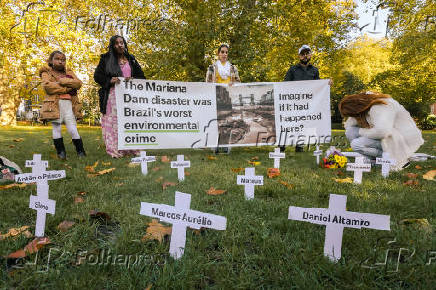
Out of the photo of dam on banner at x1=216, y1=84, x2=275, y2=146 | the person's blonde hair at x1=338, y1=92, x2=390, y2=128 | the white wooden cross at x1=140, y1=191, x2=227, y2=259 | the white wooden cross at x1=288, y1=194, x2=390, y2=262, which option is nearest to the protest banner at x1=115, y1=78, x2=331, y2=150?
the photo of dam on banner at x1=216, y1=84, x2=275, y2=146

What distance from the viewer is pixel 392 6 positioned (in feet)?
40.9

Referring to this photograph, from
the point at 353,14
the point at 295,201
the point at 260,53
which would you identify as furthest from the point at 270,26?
the point at 353,14

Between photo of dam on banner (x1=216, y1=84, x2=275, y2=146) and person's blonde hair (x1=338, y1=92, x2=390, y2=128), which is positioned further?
photo of dam on banner (x1=216, y1=84, x2=275, y2=146)

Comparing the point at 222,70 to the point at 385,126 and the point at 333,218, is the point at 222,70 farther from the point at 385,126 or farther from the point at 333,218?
the point at 333,218

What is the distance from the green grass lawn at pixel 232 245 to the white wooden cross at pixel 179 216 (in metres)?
0.07

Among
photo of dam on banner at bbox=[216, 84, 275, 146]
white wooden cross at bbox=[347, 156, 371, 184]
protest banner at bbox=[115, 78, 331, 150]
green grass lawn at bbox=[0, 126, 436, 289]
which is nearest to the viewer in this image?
green grass lawn at bbox=[0, 126, 436, 289]

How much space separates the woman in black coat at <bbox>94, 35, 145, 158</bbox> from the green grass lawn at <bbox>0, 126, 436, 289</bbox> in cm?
224

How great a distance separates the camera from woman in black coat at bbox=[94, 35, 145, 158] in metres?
4.57

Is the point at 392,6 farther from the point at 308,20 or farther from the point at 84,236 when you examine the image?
the point at 84,236

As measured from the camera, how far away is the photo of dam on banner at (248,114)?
5059 millimetres

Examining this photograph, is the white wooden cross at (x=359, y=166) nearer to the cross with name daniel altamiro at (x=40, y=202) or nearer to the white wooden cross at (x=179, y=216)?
the white wooden cross at (x=179, y=216)

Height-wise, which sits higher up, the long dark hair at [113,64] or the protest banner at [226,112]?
the long dark hair at [113,64]

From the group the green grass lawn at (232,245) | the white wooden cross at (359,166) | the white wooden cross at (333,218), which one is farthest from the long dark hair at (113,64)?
the white wooden cross at (333,218)

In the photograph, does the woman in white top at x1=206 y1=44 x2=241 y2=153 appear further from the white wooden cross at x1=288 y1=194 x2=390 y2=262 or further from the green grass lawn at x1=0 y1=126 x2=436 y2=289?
the white wooden cross at x1=288 y1=194 x2=390 y2=262
